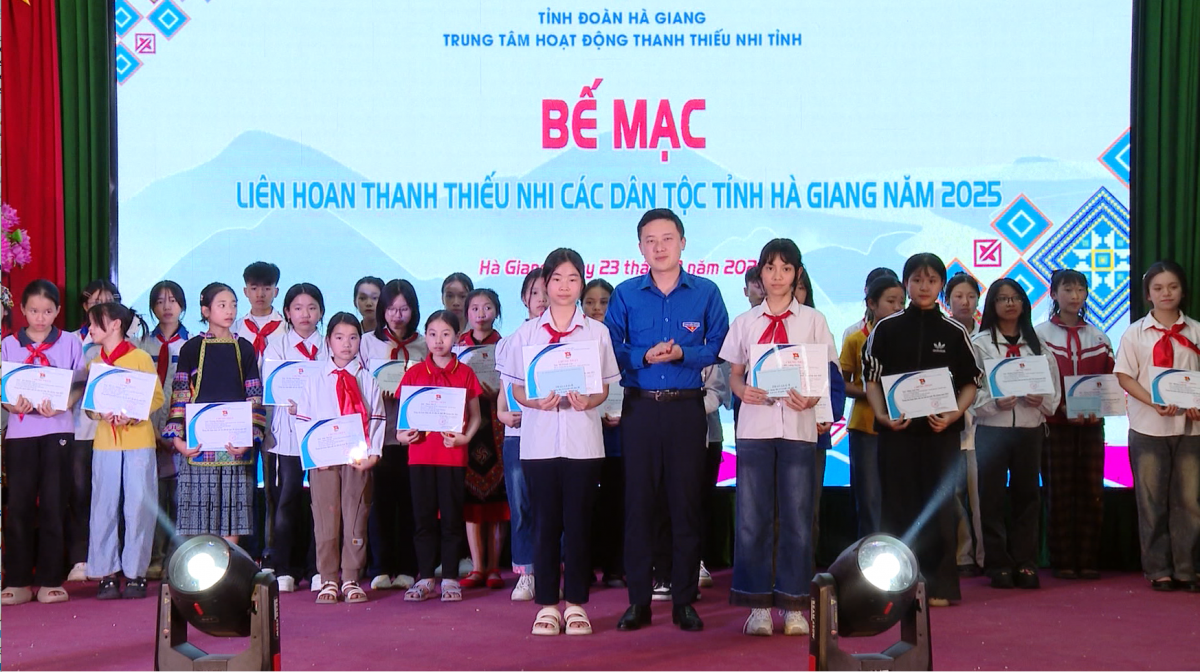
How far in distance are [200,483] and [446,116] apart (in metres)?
2.25

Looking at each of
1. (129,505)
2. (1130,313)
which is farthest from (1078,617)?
(129,505)

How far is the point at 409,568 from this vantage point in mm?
5270

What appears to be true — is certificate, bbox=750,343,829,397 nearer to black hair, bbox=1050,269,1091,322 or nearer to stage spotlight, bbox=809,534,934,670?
stage spotlight, bbox=809,534,934,670

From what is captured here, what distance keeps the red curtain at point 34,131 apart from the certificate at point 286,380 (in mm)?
1788

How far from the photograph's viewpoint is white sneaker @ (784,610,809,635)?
3857mm

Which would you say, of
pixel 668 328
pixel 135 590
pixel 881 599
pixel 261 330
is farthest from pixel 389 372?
pixel 881 599

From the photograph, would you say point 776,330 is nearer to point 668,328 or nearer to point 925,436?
point 668,328

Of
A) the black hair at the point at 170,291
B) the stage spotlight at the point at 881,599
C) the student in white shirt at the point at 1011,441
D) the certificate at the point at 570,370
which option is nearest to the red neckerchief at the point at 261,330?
the black hair at the point at 170,291

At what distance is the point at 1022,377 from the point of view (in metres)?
4.96

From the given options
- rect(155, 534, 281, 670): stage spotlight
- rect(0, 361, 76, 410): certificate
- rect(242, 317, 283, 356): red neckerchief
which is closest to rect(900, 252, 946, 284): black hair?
rect(155, 534, 281, 670): stage spotlight

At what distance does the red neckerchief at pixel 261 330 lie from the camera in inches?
209

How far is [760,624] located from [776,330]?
1.03 m

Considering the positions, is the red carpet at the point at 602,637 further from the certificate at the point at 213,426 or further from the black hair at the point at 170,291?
the black hair at the point at 170,291

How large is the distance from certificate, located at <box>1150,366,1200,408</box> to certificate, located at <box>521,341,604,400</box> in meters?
2.63
